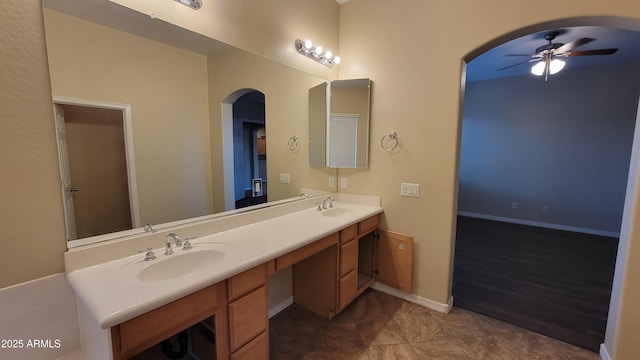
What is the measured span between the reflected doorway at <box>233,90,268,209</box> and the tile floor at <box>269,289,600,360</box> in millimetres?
1076

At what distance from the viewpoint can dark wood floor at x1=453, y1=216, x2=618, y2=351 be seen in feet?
7.16

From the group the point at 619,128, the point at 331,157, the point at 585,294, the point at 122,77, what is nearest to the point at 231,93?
the point at 122,77

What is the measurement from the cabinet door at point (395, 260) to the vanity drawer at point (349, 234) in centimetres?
43

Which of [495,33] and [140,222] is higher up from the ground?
[495,33]

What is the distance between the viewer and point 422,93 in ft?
7.50

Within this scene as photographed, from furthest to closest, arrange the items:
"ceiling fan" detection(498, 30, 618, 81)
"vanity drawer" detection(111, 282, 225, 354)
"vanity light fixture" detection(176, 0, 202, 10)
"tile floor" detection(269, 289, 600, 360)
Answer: "ceiling fan" detection(498, 30, 618, 81)
"tile floor" detection(269, 289, 600, 360)
"vanity light fixture" detection(176, 0, 202, 10)
"vanity drawer" detection(111, 282, 225, 354)

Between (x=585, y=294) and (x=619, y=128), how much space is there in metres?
3.40

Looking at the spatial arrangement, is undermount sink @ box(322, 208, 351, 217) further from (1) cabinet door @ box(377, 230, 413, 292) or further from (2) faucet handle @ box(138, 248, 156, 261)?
(2) faucet handle @ box(138, 248, 156, 261)

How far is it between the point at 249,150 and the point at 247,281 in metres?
1.09

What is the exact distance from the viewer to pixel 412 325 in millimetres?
2160

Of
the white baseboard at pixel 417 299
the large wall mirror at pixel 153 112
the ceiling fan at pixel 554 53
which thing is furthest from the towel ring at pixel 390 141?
the ceiling fan at pixel 554 53

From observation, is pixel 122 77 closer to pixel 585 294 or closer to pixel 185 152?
pixel 185 152

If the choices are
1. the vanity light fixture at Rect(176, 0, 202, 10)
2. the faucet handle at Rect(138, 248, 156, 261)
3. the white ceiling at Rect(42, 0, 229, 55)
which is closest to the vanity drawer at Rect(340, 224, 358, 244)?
the faucet handle at Rect(138, 248, 156, 261)

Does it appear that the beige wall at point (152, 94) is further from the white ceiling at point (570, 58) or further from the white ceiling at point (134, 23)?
the white ceiling at point (570, 58)
